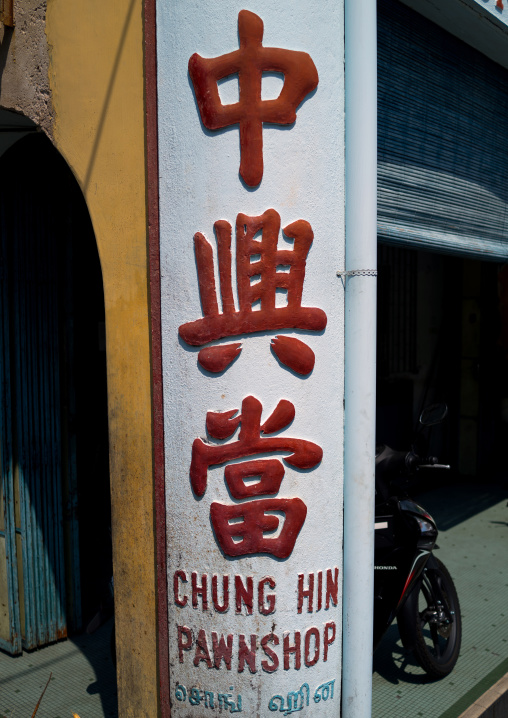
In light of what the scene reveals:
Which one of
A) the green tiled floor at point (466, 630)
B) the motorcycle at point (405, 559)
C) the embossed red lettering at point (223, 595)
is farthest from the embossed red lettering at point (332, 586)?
the green tiled floor at point (466, 630)

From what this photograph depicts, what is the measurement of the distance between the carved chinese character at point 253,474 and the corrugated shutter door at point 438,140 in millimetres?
1325

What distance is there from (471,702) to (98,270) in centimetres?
385

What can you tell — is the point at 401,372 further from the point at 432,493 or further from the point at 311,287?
the point at 311,287

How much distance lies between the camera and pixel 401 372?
7.87m

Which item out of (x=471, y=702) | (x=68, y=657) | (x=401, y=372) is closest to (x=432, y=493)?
(x=401, y=372)

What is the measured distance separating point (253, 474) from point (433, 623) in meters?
1.94

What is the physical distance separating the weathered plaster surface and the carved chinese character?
5.73 feet

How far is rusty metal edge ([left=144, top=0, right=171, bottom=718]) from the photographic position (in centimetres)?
291

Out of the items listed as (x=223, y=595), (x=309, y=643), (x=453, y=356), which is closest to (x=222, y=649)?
(x=223, y=595)

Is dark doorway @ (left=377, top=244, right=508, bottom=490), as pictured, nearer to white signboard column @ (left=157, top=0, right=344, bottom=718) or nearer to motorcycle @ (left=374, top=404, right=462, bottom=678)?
motorcycle @ (left=374, top=404, right=462, bottom=678)

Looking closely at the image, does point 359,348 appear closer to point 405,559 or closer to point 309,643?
point 309,643

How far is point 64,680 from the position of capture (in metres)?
3.99

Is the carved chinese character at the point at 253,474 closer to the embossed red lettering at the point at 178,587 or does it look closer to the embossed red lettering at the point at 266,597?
the embossed red lettering at the point at 266,597

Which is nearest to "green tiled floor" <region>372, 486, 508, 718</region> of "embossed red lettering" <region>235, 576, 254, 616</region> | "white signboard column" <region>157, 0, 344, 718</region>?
"white signboard column" <region>157, 0, 344, 718</region>
